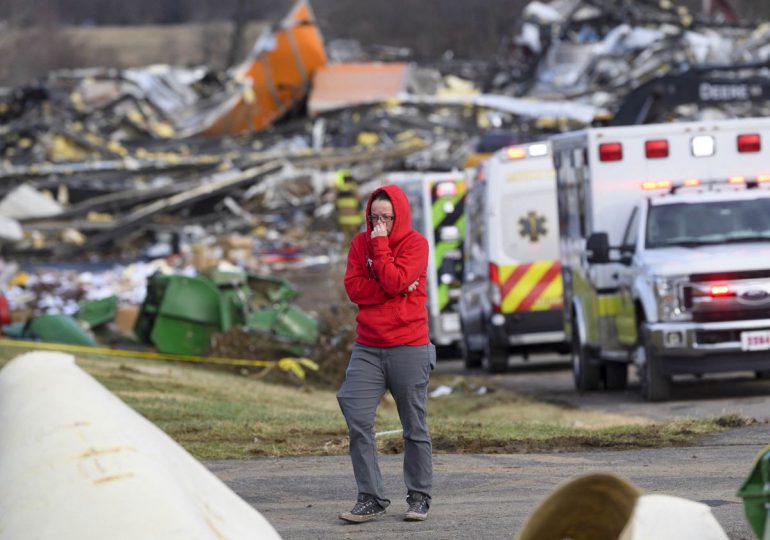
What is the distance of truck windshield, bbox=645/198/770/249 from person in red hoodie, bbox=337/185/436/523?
7262 mm

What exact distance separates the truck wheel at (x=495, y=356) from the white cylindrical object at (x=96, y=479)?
1398 cm

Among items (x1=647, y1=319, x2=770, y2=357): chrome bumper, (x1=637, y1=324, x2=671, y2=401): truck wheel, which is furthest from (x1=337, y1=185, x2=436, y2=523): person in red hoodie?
(x1=637, y1=324, x2=671, y2=401): truck wheel

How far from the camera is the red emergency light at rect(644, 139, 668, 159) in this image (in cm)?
1644

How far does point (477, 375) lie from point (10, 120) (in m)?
39.5

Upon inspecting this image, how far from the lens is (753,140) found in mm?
16500

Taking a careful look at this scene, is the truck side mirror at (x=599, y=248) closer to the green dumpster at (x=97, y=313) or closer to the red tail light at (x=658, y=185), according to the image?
the red tail light at (x=658, y=185)

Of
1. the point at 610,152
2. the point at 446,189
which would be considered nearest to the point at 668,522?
the point at 610,152

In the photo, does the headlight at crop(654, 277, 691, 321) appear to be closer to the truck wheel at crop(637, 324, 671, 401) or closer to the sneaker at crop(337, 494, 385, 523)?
the truck wheel at crop(637, 324, 671, 401)

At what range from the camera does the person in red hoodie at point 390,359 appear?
8.51 metres

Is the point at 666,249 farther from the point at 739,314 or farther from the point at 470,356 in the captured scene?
the point at 470,356

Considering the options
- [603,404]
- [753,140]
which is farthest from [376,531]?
[753,140]

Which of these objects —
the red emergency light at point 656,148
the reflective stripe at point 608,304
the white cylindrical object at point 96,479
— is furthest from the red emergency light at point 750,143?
the white cylindrical object at point 96,479

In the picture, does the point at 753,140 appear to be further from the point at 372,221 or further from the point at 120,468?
the point at 120,468

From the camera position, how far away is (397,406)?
852 cm
